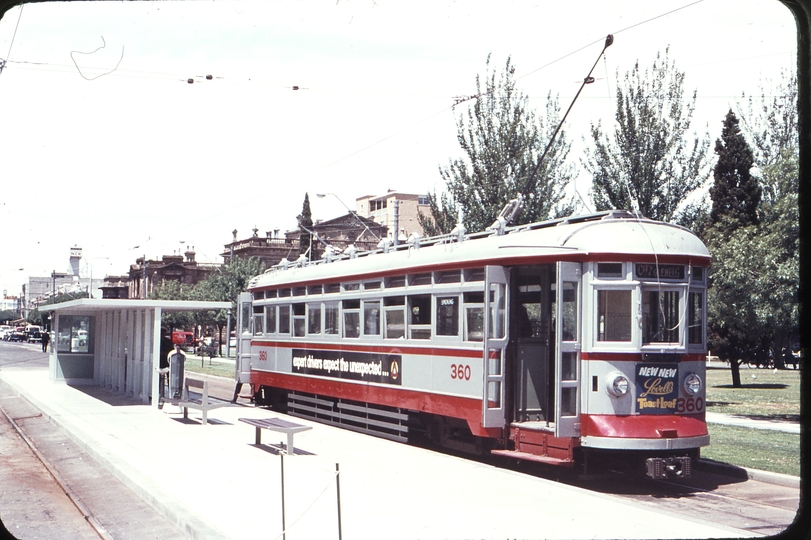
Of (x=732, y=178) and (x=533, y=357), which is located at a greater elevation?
(x=732, y=178)

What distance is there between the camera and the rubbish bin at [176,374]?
21297 millimetres

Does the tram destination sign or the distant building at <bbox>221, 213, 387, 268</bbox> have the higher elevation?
the distant building at <bbox>221, 213, 387, 268</bbox>

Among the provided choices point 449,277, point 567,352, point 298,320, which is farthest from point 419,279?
point 298,320

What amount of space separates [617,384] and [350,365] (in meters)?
6.75

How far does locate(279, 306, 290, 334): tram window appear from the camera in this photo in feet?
66.9

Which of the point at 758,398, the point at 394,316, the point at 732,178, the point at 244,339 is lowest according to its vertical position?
the point at 758,398

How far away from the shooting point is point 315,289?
18.9 metres

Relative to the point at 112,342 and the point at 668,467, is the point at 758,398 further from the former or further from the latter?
the point at 112,342

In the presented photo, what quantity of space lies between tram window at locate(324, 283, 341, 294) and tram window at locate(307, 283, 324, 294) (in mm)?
223

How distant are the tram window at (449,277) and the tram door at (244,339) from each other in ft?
33.6

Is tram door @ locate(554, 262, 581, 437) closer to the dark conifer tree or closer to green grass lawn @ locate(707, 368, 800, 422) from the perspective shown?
green grass lawn @ locate(707, 368, 800, 422)

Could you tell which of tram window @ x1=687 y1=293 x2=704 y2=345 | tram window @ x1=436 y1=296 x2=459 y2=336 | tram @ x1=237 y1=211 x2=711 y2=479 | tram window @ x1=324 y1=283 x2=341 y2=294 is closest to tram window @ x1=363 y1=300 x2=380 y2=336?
tram @ x1=237 y1=211 x2=711 y2=479

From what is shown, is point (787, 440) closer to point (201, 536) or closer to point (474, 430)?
point (474, 430)

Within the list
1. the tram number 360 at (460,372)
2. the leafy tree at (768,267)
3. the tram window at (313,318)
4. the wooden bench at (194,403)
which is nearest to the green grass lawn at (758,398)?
the leafy tree at (768,267)
